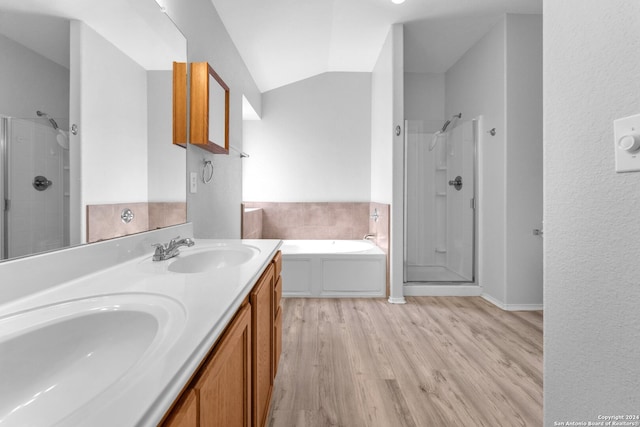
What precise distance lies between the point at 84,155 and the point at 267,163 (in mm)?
3194

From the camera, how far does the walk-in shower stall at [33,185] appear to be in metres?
0.73

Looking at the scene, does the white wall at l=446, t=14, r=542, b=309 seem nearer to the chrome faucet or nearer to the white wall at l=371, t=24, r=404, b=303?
the white wall at l=371, t=24, r=404, b=303

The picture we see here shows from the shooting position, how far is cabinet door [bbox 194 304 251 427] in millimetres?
578

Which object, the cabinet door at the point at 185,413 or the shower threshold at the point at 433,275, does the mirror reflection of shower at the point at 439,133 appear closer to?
the shower threshold at the point at 433,275

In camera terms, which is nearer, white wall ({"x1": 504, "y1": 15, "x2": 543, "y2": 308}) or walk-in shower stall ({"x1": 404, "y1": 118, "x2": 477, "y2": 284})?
white wall ({"x1": 504, "y1": 15, "x2": 543, "y2": 308})

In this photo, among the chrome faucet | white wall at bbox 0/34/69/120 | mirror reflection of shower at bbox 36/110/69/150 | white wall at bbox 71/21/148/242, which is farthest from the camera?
the chrome faucet

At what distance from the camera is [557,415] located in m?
0.83

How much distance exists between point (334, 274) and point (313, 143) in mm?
1848

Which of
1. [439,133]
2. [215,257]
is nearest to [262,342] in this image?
[215,257]

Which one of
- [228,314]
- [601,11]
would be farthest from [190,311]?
[601,11]

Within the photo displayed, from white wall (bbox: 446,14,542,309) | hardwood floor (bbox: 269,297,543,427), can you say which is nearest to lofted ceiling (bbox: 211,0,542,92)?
white wall (bbox: 446,14,542,309)

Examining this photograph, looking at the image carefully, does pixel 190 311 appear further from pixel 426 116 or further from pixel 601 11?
pixel 426 116

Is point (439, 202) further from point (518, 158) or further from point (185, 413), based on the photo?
point (185, 413)

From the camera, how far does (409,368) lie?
1.81m
